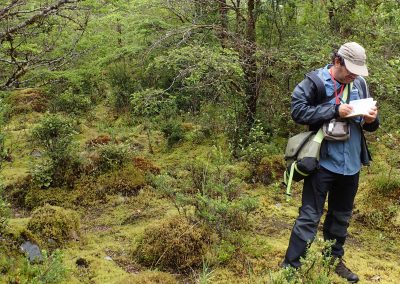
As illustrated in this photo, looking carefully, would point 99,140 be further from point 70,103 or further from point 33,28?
point 33,28

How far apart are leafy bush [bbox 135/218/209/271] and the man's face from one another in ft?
6.94

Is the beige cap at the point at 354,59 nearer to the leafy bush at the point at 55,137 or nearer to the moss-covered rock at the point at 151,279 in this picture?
the moss-covered rock at the point at 151,279

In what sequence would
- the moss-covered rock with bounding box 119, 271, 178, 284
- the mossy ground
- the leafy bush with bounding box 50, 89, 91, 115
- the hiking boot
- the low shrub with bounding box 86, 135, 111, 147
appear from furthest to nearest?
the leafy bush with bounding box 50, 89, 91, 115, the low shrub with bounding box 86, 135, 111, 147, the mossy ground, the hiking boot, the moss-covered rock with bounding box 119, 271, 178, 284

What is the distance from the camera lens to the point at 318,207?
143 inches

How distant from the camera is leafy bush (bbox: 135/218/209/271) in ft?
14.1

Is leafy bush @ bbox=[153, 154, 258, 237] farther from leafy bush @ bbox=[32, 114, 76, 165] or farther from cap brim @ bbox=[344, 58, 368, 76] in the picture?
leafy bush @ bbox=[32, 114, 76, 165]

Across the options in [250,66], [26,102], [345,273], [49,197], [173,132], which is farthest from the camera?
[26,102]

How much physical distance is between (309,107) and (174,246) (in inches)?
77.9

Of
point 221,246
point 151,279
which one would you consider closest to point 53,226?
point 151,279

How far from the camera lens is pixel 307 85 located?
3.62 m

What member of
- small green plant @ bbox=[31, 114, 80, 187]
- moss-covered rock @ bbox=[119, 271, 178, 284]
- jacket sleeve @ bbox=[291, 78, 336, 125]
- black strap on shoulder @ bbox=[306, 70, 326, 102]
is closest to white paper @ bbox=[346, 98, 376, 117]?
jacket sleeve @ bbox=[291, 78, 336, 125]

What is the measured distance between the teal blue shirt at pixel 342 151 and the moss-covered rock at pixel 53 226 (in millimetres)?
3110

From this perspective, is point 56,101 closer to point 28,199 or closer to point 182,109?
point 182,109

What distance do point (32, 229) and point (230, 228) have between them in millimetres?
2283
